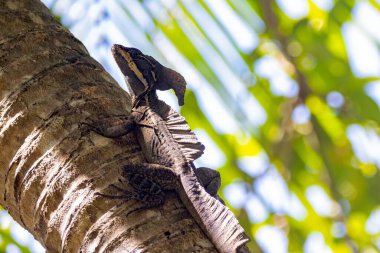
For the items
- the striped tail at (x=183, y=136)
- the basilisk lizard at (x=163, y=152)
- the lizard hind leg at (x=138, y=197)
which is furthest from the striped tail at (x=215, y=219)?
the striped tail at (x=183, y=136)

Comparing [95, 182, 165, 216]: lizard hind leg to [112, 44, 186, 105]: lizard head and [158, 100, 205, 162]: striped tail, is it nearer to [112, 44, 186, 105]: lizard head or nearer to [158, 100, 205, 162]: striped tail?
[158, 100, 205, 162]: striped tail

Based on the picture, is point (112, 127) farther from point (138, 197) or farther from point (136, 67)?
point (136, 67)

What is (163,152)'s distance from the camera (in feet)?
12.6

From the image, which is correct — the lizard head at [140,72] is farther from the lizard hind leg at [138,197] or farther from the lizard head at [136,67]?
the lizard hind leg at [138,197]

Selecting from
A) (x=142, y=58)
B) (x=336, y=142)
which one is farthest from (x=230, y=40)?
(x=336, y=142)

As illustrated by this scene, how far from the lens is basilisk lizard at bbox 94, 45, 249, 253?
9.50ft

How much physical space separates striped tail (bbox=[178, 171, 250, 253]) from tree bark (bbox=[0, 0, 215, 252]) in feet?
0.14

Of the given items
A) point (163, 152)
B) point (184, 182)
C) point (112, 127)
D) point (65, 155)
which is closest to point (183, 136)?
point (163, 152)

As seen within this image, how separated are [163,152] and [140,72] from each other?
3.43ft

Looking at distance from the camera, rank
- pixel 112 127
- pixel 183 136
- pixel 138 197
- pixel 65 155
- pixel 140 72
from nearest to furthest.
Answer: pixel 138 197 → pixel 65 155 → pixel 112 127 → pixel 183 136 → pixel 140 72

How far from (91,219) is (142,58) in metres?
2.01

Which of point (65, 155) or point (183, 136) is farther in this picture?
point (183, 136)

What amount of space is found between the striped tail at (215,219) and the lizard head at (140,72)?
1281mm

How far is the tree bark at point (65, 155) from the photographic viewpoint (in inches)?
111
